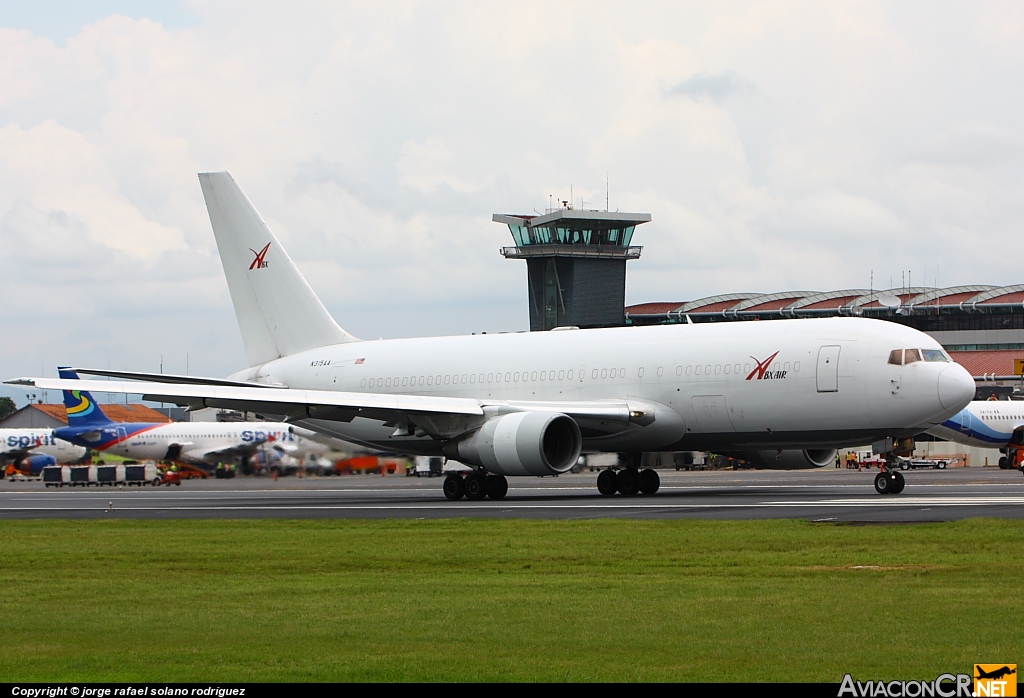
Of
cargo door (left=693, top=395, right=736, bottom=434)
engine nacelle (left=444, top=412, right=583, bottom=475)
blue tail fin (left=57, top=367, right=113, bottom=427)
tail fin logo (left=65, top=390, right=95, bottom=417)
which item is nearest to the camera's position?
engine nacelle (left=444, top=412, right=583, bottom=475)

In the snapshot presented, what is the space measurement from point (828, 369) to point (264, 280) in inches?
794

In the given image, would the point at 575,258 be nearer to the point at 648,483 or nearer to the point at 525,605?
the point at 648,483

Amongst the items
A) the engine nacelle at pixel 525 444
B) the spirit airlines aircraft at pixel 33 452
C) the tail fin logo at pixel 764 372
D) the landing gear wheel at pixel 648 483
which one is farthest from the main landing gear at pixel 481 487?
the spirit airlines aircraft at pixel 33 452

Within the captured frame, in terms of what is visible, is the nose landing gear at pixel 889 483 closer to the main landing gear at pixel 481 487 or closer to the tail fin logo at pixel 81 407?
the main landing gear at pixel 481 487

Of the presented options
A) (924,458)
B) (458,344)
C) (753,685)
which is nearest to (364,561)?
(753,685)

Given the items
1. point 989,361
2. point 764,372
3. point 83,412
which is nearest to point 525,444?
point 764,372

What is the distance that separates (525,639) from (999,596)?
4941 millimetres

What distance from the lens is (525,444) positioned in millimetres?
30750

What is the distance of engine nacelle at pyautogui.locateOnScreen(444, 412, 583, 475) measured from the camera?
1209 inches

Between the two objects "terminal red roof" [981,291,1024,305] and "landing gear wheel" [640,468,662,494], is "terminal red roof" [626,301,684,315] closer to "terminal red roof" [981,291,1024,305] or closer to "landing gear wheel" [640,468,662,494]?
"terminal red roof" [981,291,1024,305]

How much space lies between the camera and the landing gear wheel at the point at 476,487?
3331 centimetres

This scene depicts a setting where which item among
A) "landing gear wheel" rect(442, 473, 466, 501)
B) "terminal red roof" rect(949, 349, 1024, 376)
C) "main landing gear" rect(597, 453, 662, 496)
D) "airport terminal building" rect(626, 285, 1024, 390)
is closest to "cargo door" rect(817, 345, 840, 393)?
"main landing gear" rect(597, 453, 662, 496)

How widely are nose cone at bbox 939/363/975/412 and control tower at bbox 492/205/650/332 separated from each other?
9121 cm

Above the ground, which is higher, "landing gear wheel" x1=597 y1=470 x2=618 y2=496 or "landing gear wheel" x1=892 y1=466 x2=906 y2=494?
"landing gear wheel" x1=892 y1=466 x2=906 y2=494
